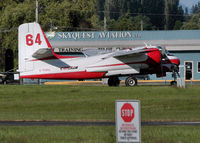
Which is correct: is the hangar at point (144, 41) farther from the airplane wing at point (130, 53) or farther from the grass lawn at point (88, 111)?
the grass lawn at point (88, 111)

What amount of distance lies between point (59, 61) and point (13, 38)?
37.5 metres

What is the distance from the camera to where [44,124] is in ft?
57.2

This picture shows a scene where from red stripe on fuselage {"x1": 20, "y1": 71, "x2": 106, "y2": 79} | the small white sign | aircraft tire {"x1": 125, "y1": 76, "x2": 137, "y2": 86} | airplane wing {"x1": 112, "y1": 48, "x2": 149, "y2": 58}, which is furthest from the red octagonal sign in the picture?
aircraft tire {"x1": 125, "y1": 76, "x2": 137, "y2": 86}

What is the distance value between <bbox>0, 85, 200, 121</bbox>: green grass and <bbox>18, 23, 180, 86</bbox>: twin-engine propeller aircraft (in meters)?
4.41

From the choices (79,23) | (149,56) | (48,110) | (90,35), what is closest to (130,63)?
(149,56)

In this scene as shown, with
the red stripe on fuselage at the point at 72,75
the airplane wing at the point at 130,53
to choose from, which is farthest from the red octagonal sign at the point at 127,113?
the red stripe on fuselage at the point at 72,75

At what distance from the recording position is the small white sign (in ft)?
30.1

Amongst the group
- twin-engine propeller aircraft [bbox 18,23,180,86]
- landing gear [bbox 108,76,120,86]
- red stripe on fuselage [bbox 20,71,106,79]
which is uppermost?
twin-engine propeller aircraft [bbox 18,23,180,86]

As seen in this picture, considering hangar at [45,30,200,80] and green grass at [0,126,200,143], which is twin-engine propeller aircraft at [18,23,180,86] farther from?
hangar at [45,30,200,80]

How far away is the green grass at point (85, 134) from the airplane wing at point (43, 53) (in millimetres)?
18116

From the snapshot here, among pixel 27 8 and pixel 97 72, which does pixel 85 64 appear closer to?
pixel 97 72

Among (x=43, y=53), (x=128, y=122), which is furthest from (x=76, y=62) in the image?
(x=128, y=122)

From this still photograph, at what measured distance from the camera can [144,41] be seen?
59.2m

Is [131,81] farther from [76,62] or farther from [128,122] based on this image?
[128,122]
